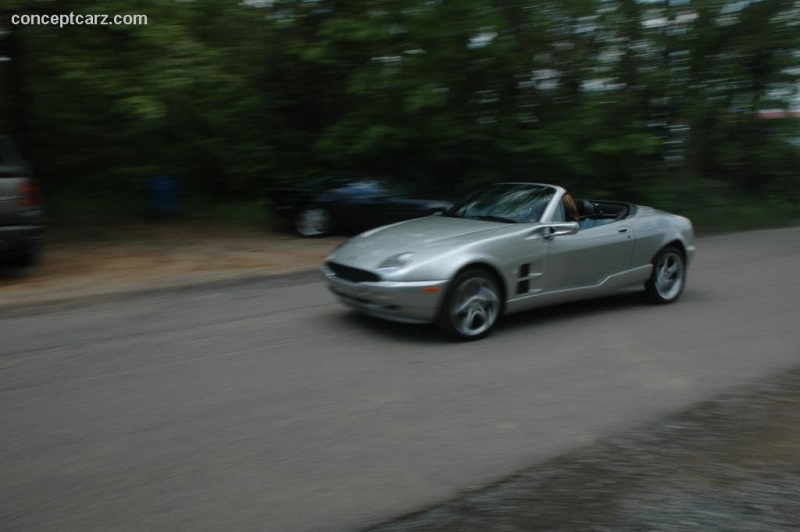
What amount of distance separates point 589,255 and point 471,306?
1628mm

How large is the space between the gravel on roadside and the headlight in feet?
8.60

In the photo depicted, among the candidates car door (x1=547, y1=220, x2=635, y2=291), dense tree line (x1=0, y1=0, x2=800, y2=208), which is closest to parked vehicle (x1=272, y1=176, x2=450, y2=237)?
dense tree line (x1=0, y1=0, x2=800, y2=208)

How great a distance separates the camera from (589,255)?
314 inches

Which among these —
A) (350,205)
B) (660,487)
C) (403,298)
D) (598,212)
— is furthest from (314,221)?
(660,487)

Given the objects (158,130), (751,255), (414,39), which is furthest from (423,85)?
(751,255)

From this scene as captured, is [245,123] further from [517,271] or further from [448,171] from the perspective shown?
[517,271]

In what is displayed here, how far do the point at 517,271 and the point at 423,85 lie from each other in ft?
29.3

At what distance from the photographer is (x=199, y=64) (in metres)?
14.0

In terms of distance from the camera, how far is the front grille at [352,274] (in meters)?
6.97

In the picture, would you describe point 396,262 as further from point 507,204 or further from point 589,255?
point 589,255

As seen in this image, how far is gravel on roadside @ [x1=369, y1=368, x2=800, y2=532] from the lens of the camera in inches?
149

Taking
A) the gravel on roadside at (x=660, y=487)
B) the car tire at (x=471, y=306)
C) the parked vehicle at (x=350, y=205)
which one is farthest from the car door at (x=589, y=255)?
the parked vehicle at (x=350, y=205)

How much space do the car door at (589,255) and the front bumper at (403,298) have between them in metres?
1.40

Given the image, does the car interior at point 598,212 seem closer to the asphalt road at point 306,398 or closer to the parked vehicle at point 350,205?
the asphalt road at point 306,398
